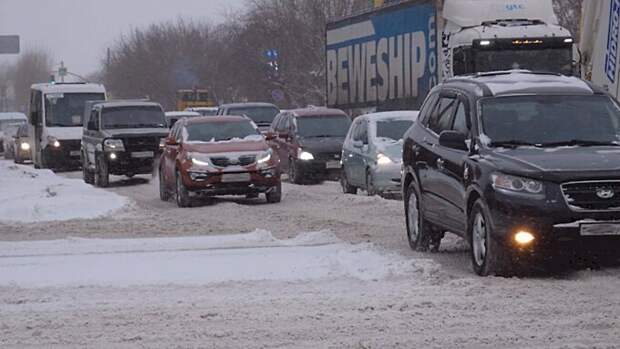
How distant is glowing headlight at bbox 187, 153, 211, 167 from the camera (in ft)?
71.4

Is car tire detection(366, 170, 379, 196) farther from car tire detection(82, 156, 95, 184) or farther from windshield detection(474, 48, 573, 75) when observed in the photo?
car tire detection(82, 156, 95, 184)

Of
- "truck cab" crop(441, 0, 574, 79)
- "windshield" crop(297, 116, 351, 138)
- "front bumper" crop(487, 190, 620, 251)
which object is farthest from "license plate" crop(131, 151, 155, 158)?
"front bumper" crop(487, 190, 620, 251)

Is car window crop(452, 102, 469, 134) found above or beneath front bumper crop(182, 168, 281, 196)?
above

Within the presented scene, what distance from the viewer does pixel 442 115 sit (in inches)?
523

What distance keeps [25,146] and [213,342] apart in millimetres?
42987

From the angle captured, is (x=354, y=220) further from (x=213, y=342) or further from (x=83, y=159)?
(x=83, y=159)

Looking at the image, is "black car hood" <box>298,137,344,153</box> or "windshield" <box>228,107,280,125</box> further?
"windshield" <box>228,107,280,125</box>

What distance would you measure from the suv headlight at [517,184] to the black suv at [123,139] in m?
18.3

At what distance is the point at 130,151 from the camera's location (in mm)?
29734

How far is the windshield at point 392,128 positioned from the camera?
2334 cm

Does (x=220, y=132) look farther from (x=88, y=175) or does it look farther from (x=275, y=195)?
(x=88, y=175)

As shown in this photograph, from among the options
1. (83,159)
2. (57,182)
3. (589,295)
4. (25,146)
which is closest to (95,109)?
(83,159)

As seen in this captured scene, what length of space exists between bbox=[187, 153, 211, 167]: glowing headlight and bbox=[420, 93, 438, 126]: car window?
8.14 metres

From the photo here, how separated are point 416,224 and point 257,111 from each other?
2261 centimetres
